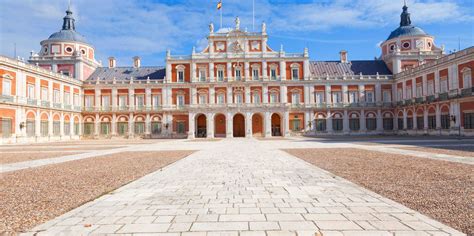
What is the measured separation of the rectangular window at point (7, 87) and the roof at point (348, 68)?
3770cm

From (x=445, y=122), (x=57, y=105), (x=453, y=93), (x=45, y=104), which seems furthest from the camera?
(x=57, y=105)

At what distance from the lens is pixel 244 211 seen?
198 inches

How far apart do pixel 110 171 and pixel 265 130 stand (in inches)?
1314

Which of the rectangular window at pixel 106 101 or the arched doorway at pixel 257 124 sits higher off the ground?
the rectangular window at pixel 106 101

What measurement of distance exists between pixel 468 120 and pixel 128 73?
4427 centimetres

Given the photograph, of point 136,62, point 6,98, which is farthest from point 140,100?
point 6,98

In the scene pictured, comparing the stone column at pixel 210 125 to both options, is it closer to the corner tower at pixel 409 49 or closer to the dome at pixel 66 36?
the dome at pixel 66 36

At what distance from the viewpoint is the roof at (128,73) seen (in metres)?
47.8

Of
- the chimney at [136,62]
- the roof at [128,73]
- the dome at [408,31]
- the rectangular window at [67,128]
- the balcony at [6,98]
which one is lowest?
the rectangular window at [67,128]

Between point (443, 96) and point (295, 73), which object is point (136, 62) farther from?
point (443, 96)

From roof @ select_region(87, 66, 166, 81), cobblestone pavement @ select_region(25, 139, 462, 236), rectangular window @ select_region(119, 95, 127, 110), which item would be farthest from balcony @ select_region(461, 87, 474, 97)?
rectangular window @ select_region(119, 95, 127, 110)

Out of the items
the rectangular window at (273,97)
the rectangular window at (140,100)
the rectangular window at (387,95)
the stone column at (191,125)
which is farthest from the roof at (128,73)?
the rectangular window at (387,95)

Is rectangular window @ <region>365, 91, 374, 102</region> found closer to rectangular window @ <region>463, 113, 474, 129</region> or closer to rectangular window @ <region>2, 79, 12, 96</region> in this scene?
rectangular window @ <region>463, 113, 474, 129</region>

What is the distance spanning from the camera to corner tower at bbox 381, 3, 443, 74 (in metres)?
44.8
